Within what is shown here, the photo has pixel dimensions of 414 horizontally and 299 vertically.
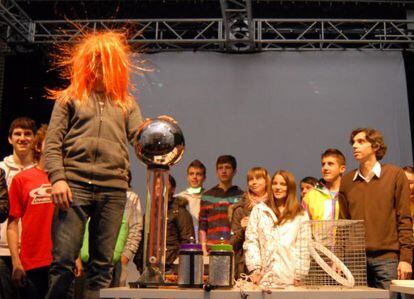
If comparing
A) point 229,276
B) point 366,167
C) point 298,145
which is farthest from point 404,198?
point 298,145

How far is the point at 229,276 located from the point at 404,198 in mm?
1781

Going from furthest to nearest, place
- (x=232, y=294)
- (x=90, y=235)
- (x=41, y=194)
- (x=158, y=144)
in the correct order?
(x=41, y=194) → (x=90, y=235) → (x=158, y=144) → (x=232, y=294)

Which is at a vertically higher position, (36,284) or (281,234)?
(281,234)

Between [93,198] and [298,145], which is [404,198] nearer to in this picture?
[93,198]

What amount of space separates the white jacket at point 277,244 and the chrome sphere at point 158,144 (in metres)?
0.77

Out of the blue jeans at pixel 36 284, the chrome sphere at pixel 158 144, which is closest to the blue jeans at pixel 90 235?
the chrome sphere at pixel 158 144

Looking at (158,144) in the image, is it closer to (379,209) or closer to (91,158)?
(91,158)

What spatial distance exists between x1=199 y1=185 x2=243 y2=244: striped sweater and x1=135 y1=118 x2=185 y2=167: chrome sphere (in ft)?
8.32

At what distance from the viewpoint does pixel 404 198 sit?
11.0ft

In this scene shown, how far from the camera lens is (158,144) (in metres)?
2.07

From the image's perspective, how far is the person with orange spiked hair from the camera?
86.7 inches

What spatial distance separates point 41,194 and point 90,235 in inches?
44.1

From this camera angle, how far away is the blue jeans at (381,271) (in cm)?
321

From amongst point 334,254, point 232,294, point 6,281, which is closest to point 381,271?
point 334,254
